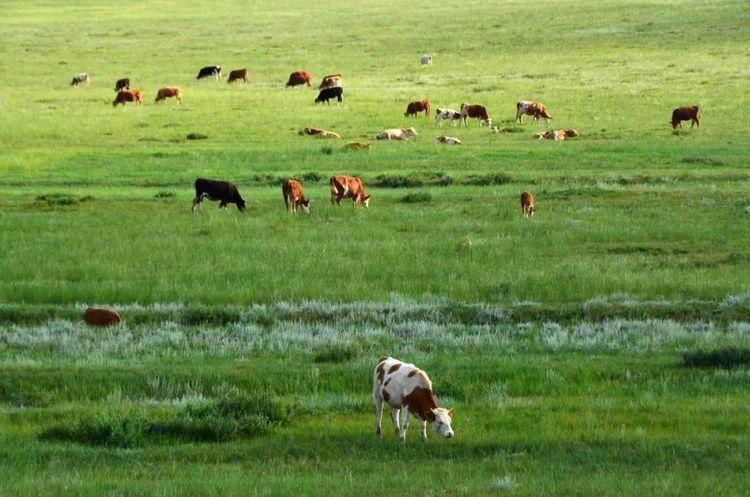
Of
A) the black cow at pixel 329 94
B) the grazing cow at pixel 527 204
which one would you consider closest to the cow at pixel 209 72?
the black cow at pixel 329 94

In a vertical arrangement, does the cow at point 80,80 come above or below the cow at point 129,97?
above

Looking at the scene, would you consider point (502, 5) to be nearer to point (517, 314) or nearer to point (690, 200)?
point (690, 200)

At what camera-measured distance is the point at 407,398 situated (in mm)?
10852

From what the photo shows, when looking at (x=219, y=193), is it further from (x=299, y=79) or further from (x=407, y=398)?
(x=299, y=79)

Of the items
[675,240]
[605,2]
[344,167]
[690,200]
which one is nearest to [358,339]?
[675,240]

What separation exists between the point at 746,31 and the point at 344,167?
43519 mm

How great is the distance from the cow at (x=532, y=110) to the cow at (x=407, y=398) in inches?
1321

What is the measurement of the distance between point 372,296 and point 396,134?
71.8 feet

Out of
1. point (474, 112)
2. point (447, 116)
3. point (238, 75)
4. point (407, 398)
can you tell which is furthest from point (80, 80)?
point (407, 398)

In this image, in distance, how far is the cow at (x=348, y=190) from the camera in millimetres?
27406

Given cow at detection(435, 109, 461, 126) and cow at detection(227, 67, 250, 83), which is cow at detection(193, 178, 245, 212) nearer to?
cow at detection(435, 109, 461, 126)

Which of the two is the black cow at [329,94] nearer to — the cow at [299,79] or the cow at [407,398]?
the cow at [299,79]

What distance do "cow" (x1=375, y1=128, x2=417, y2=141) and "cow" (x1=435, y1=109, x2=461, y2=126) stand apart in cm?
395

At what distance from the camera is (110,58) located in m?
72.1
